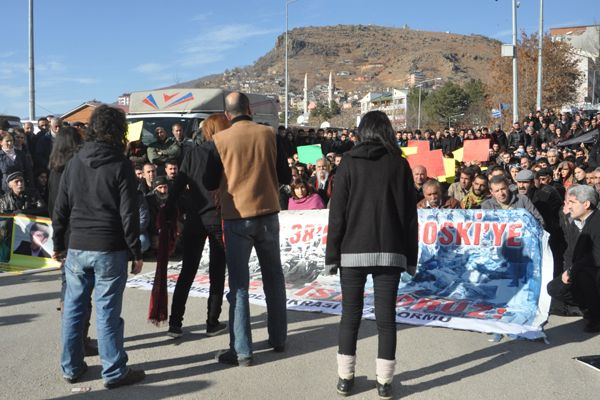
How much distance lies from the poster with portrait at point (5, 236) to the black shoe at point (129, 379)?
5.36 m

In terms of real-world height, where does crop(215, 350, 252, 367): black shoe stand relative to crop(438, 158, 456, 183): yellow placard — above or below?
below

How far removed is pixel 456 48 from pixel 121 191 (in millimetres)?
188949

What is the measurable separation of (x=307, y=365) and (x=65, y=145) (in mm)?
2554

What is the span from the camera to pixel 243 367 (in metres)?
4.58

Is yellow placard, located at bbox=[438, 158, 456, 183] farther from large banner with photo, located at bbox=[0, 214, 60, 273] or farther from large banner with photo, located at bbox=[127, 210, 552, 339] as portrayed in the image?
large banner with photo, located at bbox=[0, 214, 60, 273]

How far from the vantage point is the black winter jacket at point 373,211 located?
3896mm

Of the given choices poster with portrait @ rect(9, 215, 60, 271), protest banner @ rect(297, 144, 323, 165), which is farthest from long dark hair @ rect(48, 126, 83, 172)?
protest banner @ rect(297, 144, 323, 165)

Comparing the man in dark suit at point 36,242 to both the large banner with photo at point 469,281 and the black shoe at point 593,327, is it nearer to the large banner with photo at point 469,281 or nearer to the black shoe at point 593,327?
the large banner with photo at point 469,281

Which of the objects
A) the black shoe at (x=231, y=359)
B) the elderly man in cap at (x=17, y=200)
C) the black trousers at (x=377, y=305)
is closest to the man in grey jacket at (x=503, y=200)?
the black trousers at (x=377, y=305)

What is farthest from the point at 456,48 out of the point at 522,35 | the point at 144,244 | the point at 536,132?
the point at 144,244

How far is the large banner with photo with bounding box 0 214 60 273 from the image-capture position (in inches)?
341

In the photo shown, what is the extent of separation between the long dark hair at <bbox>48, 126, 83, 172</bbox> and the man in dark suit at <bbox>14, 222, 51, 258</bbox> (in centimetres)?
442

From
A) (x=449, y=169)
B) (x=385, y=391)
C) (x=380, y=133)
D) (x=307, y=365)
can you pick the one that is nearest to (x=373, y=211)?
(x=380, y=133)

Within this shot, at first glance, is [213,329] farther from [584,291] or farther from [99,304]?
[584,291]
